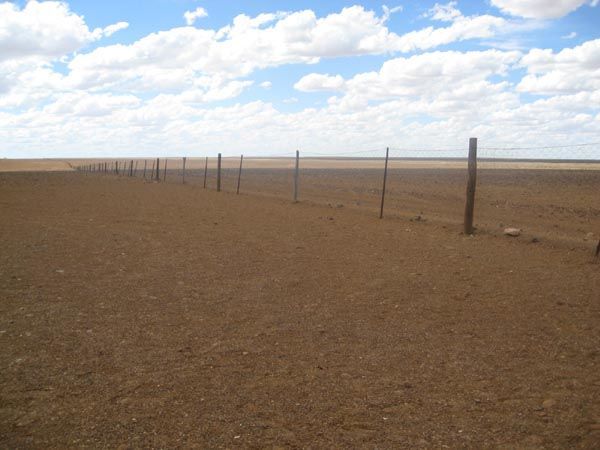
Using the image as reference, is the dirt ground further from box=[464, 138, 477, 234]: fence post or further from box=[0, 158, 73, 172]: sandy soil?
box=[0, 158, 73, 172]: sandy soil

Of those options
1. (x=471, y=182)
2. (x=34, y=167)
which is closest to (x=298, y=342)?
(x=471, y=182)

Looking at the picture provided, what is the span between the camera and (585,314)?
6.94m

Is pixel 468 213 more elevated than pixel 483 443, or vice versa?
pixel 468 213

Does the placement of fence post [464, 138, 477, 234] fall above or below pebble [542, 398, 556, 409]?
above

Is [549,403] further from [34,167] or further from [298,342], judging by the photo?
[34,167]

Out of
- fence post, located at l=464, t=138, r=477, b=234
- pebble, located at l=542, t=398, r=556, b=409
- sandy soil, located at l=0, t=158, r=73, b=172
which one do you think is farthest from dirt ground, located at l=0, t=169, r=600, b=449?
sandy soil, located at l=0, t=158, r=73, b=172

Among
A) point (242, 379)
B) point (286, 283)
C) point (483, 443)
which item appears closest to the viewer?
point (483, 443)

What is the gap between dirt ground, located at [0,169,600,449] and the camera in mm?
4172

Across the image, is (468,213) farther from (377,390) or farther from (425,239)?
(377,390)

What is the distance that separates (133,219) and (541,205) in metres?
15.8

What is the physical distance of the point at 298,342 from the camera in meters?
5.95

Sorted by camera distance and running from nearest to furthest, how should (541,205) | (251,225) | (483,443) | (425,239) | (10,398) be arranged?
(483,443)
(10,398)
(425,239)
(251,225)
(541,205)

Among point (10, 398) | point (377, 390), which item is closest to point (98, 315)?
point (10, 398)

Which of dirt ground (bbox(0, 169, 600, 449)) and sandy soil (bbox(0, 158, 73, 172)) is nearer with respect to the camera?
dirt ground (bbox(0, 169, 600, 449))
